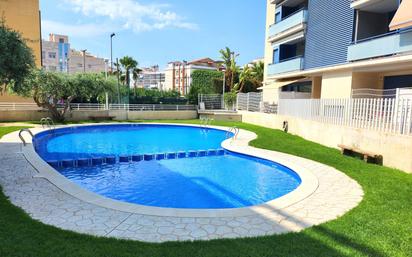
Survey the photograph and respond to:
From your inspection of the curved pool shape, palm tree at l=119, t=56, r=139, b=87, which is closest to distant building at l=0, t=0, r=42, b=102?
palm tree at l=119, t=56, r=139, b=87

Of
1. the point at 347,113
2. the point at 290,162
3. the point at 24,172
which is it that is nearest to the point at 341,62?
the point at 347,113

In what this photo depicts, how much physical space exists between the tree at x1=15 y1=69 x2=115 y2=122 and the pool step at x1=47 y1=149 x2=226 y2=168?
13.3m

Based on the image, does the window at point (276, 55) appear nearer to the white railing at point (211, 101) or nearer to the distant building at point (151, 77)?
the white railing at point (211, 101)

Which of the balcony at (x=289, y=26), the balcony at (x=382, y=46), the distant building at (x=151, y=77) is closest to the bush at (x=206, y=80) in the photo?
the balcony at (x=289, y=26)

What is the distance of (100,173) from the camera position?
1206 cm

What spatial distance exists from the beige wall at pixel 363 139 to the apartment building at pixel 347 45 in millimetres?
2603

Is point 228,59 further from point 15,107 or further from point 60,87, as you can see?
point 15,107

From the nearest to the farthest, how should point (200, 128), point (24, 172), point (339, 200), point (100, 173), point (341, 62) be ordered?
point (339, 200)
point (24, 172)
point (100, 173)
point (341, 62)
point (200, 128)

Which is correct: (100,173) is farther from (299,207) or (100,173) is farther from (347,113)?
(347,113)

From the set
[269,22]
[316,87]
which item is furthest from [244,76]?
[316,87]

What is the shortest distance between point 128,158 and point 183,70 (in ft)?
295

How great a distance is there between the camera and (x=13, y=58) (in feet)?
→ 30.4

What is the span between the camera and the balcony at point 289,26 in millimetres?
24781

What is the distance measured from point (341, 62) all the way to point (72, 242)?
20663 mm
